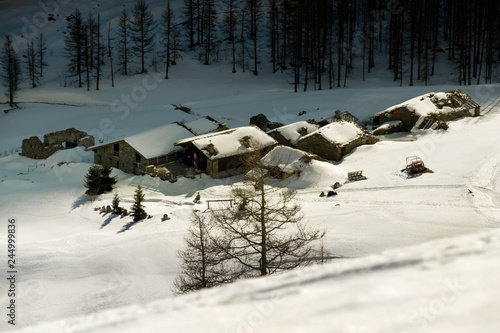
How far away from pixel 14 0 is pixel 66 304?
88157 mm

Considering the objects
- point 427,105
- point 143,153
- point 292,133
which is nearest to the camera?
point 143,153

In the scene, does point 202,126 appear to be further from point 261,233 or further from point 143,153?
point 261,233

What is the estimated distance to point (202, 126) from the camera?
4378cm

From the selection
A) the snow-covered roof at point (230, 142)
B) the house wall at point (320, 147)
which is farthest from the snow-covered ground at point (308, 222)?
the snow-covered roof at point (230, 142)

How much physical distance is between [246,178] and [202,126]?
29233 mm

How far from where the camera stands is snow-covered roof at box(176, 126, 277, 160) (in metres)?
36.2

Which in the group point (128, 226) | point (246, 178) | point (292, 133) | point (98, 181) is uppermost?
point (246, 178)

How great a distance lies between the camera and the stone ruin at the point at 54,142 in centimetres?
4103

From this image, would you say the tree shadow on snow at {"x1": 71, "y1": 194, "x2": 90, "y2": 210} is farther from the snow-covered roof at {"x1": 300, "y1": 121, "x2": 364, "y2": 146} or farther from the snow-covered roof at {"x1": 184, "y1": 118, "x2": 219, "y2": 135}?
the snow-covered roof at {"x1": 300, "y1": 121, "x2": 364, "y2": 146}

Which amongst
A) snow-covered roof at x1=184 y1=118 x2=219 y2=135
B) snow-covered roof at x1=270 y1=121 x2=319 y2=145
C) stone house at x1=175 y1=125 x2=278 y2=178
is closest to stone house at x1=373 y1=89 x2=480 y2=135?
snow-covered roof at x1=270 y1=121 x2=319 y2=145

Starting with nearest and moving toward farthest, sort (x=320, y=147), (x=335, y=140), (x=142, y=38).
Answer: (x=335, y=140), (x=320, y=147), (x=142, y=38)

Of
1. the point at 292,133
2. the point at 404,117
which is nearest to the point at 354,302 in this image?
the point at 292,133

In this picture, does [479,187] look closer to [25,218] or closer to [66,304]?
[66,304]

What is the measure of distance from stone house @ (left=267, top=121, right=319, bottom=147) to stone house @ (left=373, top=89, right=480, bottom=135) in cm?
631
